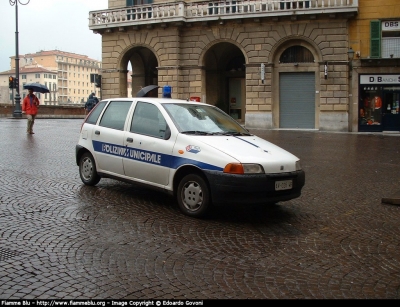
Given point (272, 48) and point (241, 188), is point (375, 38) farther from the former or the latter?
point (241, 188)

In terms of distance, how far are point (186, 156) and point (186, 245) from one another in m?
1.66

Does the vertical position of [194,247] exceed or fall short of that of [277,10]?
it falls short

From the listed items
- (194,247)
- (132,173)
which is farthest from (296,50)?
(194,247)

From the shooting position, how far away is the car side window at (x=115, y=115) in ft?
26.5

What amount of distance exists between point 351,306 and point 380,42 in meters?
25.1

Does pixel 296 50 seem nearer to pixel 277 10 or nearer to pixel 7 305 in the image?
pixel 277 10

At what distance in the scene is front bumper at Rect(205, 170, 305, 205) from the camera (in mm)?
6223

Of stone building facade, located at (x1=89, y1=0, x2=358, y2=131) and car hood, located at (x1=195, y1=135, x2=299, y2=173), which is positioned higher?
stone building facade, located at (x1=89, y1=0, x2=358, y2=131)

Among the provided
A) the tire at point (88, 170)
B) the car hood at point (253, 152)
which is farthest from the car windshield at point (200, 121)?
the tire at point (88, 170)

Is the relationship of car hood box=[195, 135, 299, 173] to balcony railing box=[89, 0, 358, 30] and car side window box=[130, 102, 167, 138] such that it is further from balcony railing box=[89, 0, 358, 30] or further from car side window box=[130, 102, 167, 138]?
balcony railing box=[89, 0, 358, 30]

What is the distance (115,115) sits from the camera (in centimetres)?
829

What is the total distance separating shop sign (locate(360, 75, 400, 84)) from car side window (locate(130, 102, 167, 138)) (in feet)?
70.8

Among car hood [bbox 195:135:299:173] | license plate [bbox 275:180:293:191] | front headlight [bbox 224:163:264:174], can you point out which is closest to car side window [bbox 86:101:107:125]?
car hood [bbox 195:135:299:173]

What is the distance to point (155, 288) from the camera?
4.08 metres
